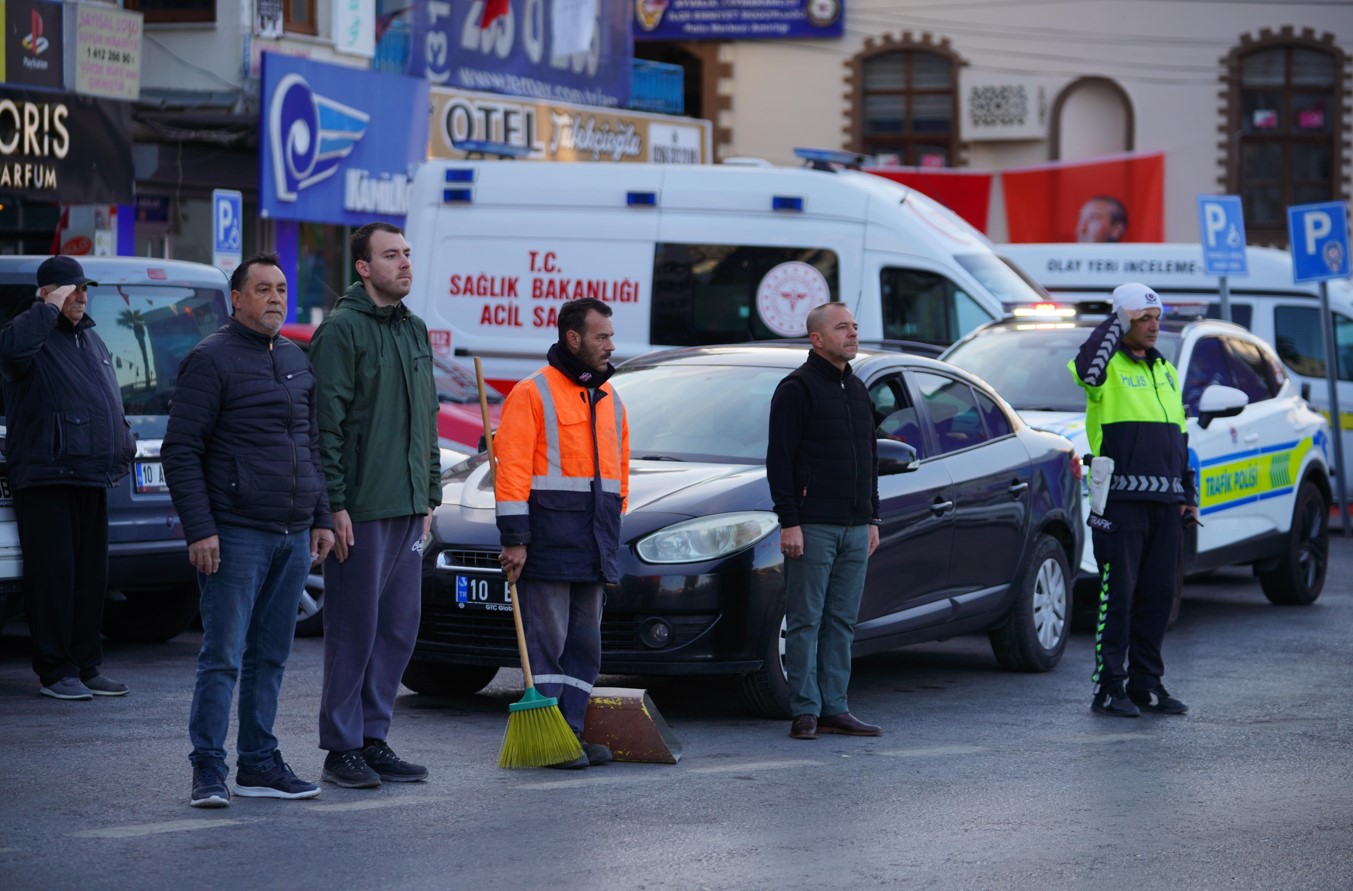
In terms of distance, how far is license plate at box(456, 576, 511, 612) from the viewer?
28.5 feet

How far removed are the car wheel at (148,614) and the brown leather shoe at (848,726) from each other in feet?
12.9

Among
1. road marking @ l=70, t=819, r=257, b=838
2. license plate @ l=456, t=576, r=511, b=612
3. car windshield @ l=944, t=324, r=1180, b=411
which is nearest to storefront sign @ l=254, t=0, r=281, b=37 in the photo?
car windshield @ l=944, t=324, r=1180, b=411

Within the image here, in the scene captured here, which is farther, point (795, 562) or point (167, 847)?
point (795, 562)

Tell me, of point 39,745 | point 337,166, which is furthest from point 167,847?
point 337,166

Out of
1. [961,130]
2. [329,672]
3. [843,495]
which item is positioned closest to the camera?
[329,672]

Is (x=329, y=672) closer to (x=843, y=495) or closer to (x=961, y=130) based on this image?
(x=843, y=495)

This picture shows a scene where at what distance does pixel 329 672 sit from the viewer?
23.8 feet

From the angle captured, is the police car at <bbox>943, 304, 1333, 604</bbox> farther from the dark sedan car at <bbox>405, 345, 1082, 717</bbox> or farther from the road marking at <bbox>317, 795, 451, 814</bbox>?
the road marking at <bbox>317, 795, 451, 814</bbox>

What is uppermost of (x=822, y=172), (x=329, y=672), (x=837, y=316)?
(x=822, y=172)

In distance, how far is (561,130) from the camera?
1072 inches

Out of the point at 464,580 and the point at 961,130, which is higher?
the point at 961,130

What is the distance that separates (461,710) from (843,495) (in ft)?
6.25

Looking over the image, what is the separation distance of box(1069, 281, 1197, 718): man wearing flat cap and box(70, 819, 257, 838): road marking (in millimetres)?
4274

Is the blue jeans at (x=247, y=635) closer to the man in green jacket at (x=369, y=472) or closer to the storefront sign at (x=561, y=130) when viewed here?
the man in green jacket at (x=369, y=472)
